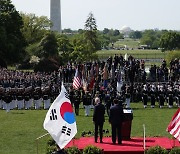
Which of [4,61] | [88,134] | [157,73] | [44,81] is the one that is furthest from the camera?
[4,61]

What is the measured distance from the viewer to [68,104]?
52.4ft

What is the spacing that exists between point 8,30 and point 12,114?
4088cm

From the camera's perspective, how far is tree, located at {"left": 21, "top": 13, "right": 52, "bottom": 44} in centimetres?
9481

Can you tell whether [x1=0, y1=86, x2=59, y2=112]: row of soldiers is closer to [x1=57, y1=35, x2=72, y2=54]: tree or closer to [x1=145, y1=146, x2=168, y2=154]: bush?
[x1=145, y1=146, x2=168, y2=154]: bush

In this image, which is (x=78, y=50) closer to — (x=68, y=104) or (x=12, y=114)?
(x=12, y=114)

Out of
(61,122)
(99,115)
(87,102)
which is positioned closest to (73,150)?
(61,122)

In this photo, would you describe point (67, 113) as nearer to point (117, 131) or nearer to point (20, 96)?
point (117, 131)

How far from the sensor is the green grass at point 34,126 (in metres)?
21.3

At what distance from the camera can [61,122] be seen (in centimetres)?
1536

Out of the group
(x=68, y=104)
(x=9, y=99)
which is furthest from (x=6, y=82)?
(x=68, y=104)

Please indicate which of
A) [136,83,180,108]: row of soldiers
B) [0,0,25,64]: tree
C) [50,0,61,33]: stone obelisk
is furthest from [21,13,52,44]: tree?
[50,0,61,33]: stone obelisk

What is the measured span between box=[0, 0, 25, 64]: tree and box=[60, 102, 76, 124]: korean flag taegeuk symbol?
50.6 metres

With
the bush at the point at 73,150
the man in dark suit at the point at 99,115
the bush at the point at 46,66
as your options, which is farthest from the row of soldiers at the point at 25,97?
the bush at the point at 46,66

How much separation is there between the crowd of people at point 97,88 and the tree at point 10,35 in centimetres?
2520
